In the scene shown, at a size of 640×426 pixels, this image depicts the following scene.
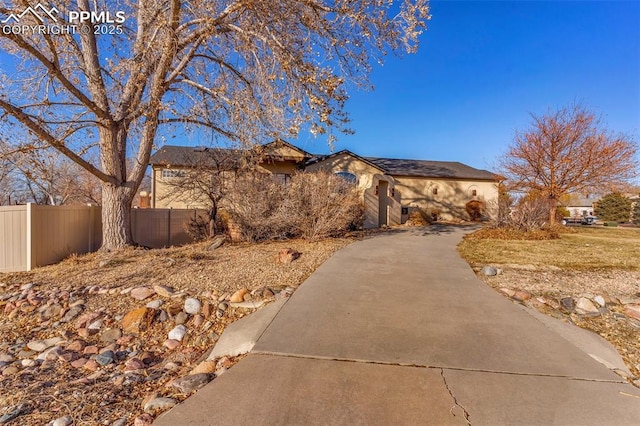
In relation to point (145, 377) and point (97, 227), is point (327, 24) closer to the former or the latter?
point (145, 377)

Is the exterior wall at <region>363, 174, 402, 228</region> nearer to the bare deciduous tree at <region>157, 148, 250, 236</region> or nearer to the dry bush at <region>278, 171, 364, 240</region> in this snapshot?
the dry bush at <region>278, 171, 364, 240</region>

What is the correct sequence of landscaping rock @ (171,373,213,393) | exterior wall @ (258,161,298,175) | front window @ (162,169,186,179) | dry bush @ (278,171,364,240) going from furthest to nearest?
exterior wall @ (258,161,298,175) → front window @ (162,169,186,179) → dry bush @ (278,171,364,240) → landscaping rock @ (171,373,213,393)

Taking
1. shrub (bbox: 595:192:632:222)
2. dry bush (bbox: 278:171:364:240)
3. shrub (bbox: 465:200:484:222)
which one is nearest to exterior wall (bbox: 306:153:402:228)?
dry bush (bbox: 278:171:364:240)

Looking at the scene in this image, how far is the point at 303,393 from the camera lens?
2.69 metres

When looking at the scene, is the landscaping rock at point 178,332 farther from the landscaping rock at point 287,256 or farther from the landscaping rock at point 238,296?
the landscaping rock at point 287,256

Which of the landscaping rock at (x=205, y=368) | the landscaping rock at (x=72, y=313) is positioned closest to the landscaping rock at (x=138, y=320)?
the landscaping rock at (x=72, y=313)

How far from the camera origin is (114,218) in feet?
27.7

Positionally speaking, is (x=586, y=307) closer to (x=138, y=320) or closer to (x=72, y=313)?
(x=138, y=320)

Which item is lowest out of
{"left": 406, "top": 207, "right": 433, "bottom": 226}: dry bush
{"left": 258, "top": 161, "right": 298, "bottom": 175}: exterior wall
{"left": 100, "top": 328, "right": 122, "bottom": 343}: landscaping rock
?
{"left": 100, "top": 328, "right": 122, "bottom": 343}: landscaping rock

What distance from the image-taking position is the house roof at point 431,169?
25.7 m

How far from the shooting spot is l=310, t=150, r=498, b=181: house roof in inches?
1013

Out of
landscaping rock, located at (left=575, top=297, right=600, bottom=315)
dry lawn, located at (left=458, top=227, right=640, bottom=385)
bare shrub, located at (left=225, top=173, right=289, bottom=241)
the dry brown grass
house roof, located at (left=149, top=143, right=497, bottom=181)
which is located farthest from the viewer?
house roof, located at (left=149, top=143, right=497, bottom=181)

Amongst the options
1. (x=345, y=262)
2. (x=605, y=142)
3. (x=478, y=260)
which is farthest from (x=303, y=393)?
(x=605, y=142)

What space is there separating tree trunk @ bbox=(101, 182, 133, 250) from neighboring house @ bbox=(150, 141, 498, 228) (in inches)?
290
